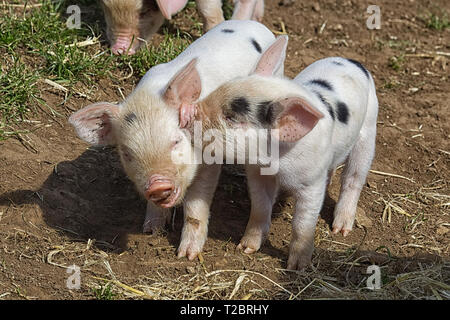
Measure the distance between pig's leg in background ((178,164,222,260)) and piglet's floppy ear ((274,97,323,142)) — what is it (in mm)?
918

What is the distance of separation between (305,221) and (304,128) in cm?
89

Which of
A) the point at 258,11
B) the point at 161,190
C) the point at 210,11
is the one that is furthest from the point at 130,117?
the point at 258,11

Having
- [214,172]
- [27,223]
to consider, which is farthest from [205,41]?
[27,223]

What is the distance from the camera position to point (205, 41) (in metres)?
5.79

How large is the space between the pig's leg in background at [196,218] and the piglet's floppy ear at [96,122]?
2.23 ft

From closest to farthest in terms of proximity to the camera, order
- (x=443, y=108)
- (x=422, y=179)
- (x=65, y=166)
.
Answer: (x=65, y=166) < (x=422, y=179) < (x=443, y=108)

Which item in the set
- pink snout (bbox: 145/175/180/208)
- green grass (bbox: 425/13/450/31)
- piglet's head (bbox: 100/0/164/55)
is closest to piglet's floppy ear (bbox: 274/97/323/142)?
pink snout (bbox: 145/175/180/208)

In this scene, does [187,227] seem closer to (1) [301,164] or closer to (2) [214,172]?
(2) [214,172]

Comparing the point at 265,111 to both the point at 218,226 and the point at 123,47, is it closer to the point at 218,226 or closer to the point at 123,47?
the point at 218,226

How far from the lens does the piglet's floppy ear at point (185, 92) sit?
4691 millimetres

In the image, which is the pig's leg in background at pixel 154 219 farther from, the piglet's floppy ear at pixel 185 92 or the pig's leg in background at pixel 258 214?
the piglet's floppy ear at pixel 185 92

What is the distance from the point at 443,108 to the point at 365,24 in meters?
1.81

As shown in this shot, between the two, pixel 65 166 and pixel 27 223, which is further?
pixel 65 166

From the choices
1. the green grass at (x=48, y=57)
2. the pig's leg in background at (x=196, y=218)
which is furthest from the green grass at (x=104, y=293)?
the green grass at (x=48, y=57)
